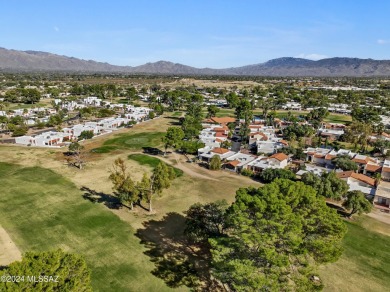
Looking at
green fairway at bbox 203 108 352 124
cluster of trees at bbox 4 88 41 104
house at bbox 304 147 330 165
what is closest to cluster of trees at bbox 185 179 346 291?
house at bbox 304 147 330 165

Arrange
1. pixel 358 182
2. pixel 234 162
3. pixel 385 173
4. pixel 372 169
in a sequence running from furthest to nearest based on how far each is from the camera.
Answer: pixel 234 162
pixel 372 169
pixel 385 173
pixel 358 182

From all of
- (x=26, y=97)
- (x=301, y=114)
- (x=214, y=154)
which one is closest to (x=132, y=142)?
(x=214, y=154)

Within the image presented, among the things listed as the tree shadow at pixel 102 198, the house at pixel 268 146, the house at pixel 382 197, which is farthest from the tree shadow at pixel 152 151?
the house at pixel 382 197

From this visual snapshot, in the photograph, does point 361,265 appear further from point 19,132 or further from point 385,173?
point 19,132

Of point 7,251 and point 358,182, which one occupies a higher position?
point 7,251

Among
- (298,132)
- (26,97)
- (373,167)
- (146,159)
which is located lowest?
(146,159)
